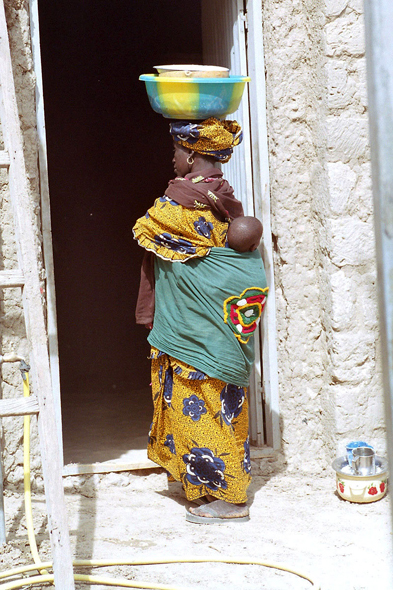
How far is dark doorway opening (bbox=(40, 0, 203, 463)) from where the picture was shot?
6.65m

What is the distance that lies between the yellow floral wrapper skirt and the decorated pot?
1.54 feet

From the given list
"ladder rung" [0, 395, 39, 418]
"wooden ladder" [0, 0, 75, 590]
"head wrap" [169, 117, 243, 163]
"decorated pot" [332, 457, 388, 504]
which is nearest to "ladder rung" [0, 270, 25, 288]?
"wooden ladder" [0, 0, 75, 590]

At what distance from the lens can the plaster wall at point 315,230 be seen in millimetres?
3570

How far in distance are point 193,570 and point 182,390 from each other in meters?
0.83

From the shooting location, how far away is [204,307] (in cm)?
335

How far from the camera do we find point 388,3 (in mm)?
751

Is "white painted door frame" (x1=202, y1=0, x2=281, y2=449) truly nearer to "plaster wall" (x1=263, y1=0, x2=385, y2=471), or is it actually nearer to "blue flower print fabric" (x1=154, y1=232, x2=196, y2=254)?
"plaster wall" (x1=263, y1=0, x2=385, y2=471)

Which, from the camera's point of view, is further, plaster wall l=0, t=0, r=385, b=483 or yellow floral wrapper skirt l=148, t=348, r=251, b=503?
plaster wall l=0, t=0, r=385, b=483

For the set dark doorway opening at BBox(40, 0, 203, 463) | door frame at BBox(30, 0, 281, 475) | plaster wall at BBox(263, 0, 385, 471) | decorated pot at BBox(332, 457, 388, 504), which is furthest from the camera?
dark doorway opening at BBox(40, 0, 203, 463)

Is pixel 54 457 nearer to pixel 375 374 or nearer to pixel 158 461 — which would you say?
pixel 158 461

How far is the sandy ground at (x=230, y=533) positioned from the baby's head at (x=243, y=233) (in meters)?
1.29

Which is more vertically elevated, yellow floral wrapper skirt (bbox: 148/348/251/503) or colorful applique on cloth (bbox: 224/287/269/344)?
colorful applique on cloth (bbox: 224/287/269/344)

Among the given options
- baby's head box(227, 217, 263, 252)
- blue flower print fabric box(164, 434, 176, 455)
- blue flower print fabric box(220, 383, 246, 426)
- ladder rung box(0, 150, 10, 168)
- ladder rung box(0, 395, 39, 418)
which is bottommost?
blue flower print fabric box(164, 434, 176, 455)

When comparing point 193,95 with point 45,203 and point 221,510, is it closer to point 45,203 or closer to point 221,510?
point 45,203
